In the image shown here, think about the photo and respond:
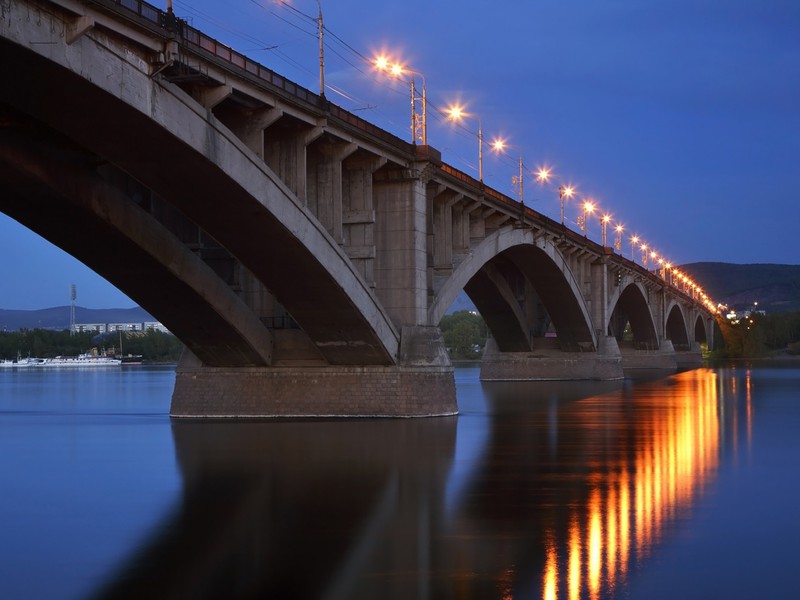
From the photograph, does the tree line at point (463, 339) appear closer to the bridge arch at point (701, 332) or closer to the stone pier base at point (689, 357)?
the bridge arch at point (701, 332)

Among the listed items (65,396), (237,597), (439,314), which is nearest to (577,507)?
(237,597)

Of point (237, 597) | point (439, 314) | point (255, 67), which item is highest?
point (255, 67)

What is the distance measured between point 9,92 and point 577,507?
14622mm

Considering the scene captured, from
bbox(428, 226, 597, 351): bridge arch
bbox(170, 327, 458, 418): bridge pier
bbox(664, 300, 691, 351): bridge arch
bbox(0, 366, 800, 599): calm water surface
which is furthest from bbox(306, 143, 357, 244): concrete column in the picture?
bbox(664, 300, 691, 351): bridge arch

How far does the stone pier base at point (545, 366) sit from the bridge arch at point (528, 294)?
0.65 meters

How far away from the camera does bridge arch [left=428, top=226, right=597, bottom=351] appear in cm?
6352

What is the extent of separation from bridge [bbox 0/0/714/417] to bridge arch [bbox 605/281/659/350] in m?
55.3

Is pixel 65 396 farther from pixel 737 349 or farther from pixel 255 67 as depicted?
pixel 737 349

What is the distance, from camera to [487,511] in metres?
18.6


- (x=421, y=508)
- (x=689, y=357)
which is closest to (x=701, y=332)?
(x=689, y=357)

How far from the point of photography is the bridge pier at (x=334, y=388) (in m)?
39.0

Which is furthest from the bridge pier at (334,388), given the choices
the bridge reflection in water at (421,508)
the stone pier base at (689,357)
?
the stone pier base at (689,357)

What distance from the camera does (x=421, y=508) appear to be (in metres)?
19.0

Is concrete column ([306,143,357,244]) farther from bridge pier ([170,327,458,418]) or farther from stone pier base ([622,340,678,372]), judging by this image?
stone pier base ([622,340,678,372])
